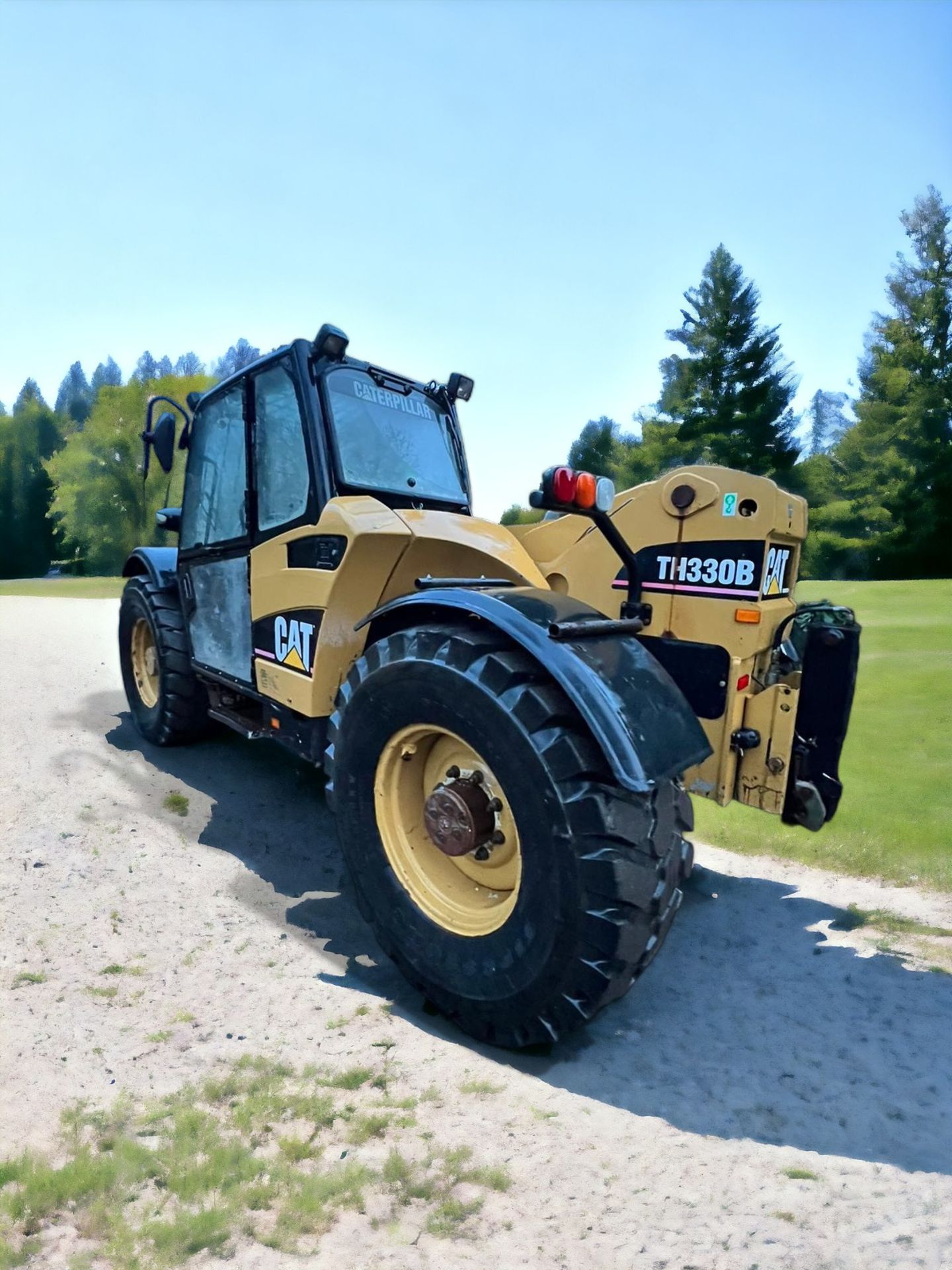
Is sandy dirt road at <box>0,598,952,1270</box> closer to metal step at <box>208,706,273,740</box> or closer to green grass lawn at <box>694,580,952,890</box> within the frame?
green grass lawn at <box>694,580,952,890</box>

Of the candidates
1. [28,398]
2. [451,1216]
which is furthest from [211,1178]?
[28,398]

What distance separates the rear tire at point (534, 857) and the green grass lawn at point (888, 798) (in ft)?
7.71

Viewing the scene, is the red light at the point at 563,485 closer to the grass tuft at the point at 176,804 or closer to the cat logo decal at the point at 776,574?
the cat logo decal at the point at 776,574

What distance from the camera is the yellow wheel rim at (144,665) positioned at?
231 inches

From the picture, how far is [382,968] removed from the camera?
2914 mm

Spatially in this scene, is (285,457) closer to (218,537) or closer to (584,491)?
(218,537)

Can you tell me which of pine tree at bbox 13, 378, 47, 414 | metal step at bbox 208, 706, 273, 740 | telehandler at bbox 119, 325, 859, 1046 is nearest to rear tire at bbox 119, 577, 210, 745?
metal step at bbox 208, 706, 273, 740

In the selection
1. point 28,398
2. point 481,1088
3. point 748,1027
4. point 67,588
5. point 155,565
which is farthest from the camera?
point 28,398

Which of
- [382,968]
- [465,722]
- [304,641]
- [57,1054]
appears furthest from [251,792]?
[465,722]

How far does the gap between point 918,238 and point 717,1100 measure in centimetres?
3629

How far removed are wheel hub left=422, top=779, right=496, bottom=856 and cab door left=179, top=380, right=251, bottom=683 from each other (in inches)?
79.2

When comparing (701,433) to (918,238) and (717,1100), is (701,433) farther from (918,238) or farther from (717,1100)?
(717,1100)

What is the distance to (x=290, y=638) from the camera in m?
3.66

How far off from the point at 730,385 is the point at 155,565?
32.1 m
